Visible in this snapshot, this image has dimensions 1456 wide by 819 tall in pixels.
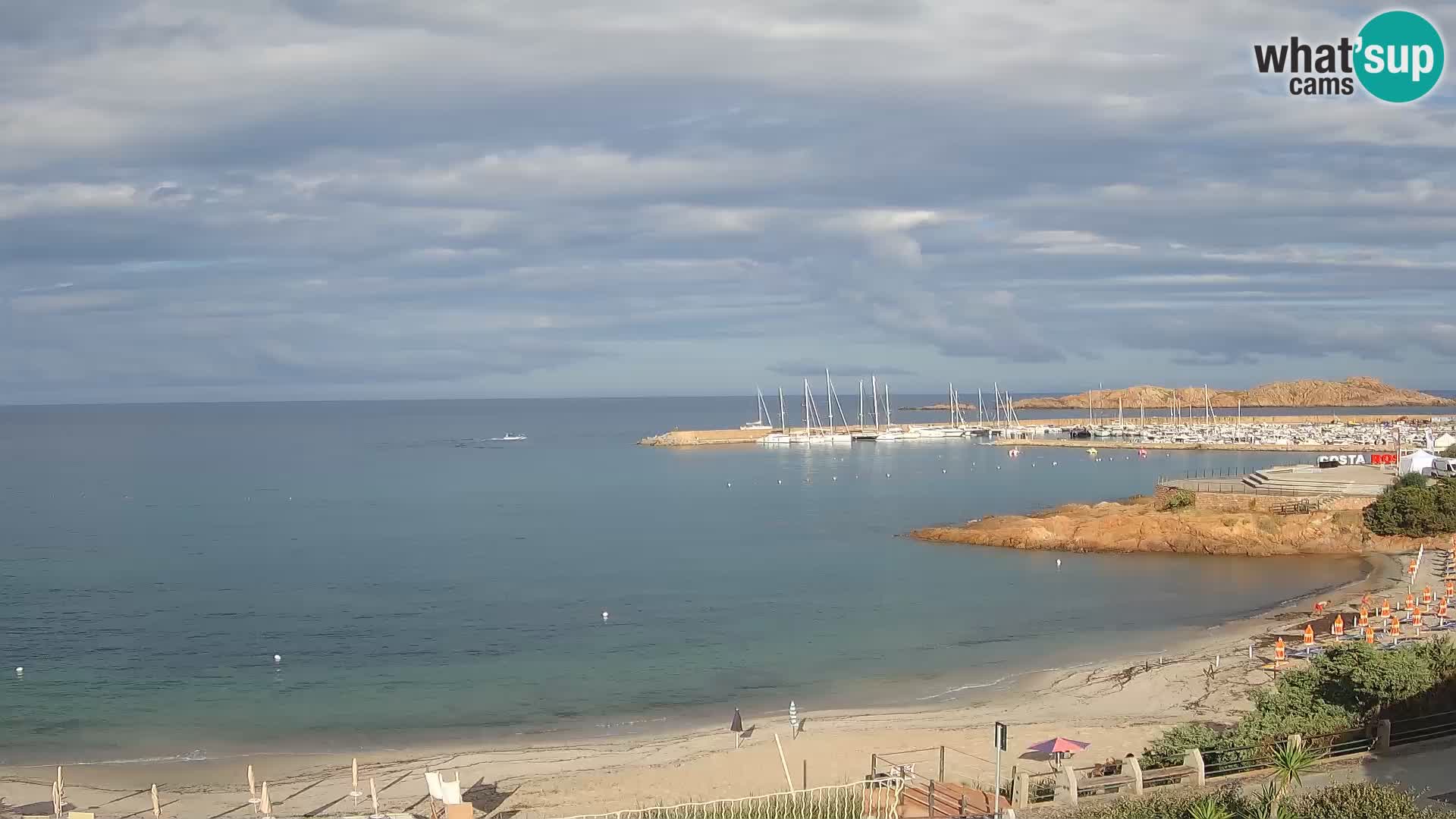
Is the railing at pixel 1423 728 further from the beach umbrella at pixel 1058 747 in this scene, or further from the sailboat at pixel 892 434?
the sailboat at pixel 892 434

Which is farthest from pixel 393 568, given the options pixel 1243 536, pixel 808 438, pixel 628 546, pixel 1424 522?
pixel 808 438

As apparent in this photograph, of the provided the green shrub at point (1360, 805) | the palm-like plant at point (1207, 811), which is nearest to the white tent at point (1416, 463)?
the green shrub at point (1360, 805)

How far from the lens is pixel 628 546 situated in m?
60.8

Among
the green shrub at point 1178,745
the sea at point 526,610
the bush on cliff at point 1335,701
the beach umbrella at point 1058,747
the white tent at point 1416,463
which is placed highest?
the white tent at point 1416,463

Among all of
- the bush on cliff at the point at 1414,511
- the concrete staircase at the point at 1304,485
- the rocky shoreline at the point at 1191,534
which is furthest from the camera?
the concrete staircase at the point at 1304,485

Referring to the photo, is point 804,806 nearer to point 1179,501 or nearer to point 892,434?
point 1179,501

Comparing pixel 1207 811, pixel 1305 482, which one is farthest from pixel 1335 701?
pixel 1305 482

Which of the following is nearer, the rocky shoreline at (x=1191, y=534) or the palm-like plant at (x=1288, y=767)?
the palm-like plant at (x=1288, y=767)

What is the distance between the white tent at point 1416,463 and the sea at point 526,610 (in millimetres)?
15207

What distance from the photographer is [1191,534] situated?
5234cm

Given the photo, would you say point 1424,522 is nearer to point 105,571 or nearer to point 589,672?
point 589,672

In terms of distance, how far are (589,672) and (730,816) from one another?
15217 millimetres

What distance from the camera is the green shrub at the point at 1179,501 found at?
186 ft

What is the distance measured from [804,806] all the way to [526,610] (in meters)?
26.0
